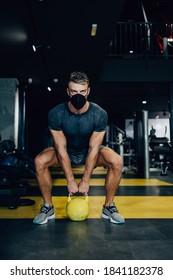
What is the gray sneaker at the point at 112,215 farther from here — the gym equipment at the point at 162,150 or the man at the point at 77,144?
the gym equipment at the point at 162,150

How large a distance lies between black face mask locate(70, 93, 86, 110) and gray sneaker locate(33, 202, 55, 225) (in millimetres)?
853

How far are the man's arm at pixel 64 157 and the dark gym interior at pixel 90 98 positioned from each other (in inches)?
12.2

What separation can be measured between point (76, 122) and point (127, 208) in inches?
40.8

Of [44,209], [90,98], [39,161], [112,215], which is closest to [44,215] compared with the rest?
[44,209]

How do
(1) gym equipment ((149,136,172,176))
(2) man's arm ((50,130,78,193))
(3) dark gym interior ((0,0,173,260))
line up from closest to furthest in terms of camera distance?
(3) dark gym interior ((0,0,173,260)) < (2) man's arm ((50,130,78,193)) < (1) gym equipment ((149,136,172,176))

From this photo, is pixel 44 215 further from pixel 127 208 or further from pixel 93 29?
pixel 93 29

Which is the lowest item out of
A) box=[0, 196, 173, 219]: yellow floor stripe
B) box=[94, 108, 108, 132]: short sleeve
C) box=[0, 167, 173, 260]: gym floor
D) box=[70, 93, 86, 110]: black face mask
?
box=[0, 196, 173, 219]: yellow floor stripe

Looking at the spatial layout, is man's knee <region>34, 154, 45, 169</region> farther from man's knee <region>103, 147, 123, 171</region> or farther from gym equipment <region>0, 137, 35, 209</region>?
gym equipment <region>0, 137, 35, 209</region>

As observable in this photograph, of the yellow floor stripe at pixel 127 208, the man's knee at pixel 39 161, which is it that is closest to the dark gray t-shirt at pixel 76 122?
the man's knee at pixel 39 161

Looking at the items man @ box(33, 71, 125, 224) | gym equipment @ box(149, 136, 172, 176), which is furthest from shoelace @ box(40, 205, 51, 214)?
gym equipment @ box(149, 136, 172, 176)

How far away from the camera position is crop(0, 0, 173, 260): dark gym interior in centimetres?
169

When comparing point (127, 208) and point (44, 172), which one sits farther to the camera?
point (127, 208)

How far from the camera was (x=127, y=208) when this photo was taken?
272 cm
